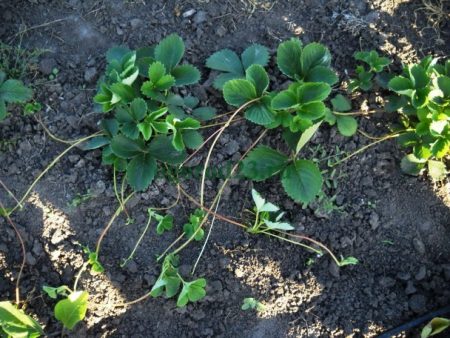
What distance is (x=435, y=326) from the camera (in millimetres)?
2227

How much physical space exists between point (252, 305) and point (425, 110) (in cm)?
93

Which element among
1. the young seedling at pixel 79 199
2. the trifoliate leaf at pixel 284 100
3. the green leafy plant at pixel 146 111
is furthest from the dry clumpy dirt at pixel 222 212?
the trifoliate leaf at pixel 284 100

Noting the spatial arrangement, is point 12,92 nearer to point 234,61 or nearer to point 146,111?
point 146,111

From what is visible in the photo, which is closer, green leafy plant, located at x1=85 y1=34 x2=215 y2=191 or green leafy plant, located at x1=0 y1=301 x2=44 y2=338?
green leafy plant, located at x1=0 y1=301 x2=44 y2=338

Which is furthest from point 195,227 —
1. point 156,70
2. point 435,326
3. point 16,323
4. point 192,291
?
point 435,326

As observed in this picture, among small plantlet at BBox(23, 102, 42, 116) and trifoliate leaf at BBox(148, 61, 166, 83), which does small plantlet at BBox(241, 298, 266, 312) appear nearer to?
trifoliate leaf at BBox(148, 61, 166, 83)

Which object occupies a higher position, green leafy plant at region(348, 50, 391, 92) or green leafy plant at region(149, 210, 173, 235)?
green leafy plant at region(348, 50, 391, 92)

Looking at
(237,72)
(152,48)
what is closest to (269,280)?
(237,72)

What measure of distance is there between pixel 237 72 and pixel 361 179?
A: 619 mm

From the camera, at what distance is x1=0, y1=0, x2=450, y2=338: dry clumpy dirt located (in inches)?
88.4

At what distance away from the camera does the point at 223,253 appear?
2.30 meters

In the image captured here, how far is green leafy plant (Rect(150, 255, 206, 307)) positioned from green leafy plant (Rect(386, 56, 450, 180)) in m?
0.90

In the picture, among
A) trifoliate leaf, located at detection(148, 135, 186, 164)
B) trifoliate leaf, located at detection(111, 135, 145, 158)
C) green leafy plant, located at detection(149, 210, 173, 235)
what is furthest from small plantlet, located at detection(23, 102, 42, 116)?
green leafy plant, located at detection(149, 210, 173, 235)

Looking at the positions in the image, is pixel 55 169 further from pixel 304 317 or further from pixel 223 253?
pixel 304 317
